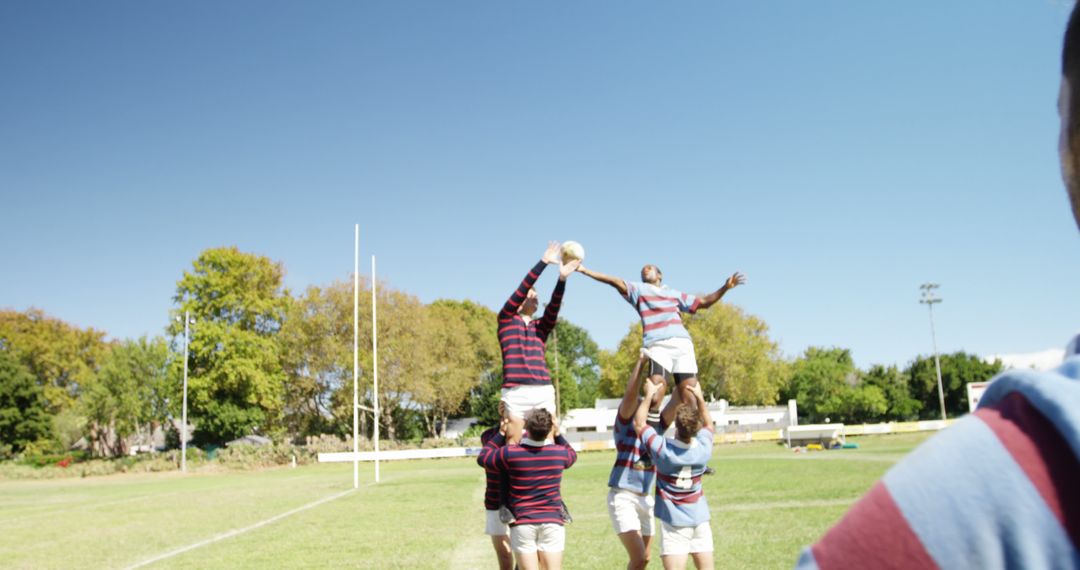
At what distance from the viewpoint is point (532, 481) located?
782 centimetres

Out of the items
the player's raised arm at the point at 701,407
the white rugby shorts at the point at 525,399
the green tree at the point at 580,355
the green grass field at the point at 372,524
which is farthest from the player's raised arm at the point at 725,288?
the green tree at the point at 580,355

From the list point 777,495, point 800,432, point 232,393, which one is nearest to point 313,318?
point 232,393

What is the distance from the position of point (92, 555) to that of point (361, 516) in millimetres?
6249

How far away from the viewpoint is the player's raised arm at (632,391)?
8148 millimetres

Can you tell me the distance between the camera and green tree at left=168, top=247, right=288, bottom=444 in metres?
60.4

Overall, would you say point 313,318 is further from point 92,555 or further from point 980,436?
point 980,436

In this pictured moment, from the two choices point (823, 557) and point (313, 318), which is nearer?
point (823, 557)

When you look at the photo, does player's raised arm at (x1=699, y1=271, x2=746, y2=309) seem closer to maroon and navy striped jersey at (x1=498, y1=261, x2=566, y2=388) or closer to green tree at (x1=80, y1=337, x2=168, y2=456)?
maroon and navy striped jersey at (x1=498, y1=261, x2=566, y2=388)

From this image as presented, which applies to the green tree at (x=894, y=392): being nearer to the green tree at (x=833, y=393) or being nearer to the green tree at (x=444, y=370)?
the green tree at (x=833, y=393)

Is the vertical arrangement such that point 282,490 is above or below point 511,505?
below

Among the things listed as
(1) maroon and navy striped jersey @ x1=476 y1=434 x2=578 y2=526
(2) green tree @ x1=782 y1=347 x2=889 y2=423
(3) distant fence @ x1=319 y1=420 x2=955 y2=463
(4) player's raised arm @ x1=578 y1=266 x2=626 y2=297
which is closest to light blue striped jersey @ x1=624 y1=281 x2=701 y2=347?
(4) player's raised arm @ x1=578 y1=266 x2=626 y2=297

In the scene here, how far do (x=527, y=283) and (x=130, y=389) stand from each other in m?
58.4

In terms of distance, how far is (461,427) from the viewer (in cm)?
8512

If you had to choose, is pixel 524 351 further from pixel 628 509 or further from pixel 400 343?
pixel 400 343
